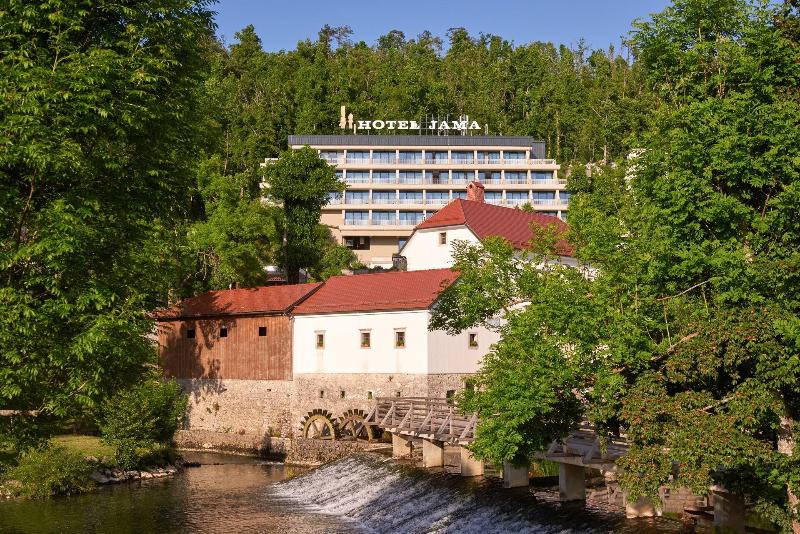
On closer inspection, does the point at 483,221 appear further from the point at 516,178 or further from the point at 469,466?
the point at 516,178

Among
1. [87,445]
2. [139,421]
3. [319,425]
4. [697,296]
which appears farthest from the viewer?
[319,425]

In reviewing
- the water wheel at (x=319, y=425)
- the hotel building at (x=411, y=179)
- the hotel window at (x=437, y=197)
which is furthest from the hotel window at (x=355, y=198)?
the water wheel at (x=319, y=425)

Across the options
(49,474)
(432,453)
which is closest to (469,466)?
(432,453)

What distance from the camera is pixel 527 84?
12838cm

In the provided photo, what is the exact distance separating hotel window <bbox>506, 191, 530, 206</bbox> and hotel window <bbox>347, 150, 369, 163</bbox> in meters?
17.8

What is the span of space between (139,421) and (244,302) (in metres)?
13.0

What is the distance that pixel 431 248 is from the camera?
53688mm

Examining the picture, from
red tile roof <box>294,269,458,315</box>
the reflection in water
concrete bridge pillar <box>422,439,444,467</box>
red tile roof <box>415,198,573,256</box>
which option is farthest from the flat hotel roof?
concrete bridge pillar <box>422,439,444,467</box>

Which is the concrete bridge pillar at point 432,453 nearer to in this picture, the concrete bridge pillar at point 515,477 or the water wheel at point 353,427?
the concrete bridge pillar at point 515,477

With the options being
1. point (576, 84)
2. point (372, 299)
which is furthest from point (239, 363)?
point (576, 84)

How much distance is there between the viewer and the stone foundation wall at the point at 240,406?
48.4m

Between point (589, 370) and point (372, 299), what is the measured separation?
26.6m

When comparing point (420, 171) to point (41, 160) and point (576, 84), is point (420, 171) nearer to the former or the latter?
point (576, 84)

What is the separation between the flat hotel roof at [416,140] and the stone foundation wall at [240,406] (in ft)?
179
